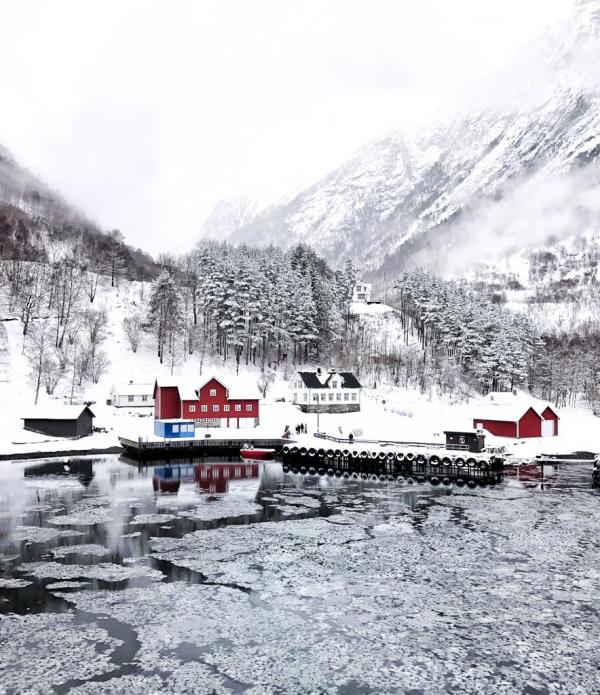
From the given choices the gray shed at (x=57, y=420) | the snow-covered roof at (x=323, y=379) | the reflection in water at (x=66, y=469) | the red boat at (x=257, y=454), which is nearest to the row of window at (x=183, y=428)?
the red boat at (x=257, y=454)

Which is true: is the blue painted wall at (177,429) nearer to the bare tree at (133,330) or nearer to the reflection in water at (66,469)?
the reflection in water at (66,469)

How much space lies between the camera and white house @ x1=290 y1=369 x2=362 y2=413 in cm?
9062

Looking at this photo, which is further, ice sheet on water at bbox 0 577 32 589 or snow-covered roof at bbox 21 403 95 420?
snow-covered roof at bbox 21 403 95 420

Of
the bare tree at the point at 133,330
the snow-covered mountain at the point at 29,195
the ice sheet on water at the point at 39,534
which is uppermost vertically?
the snow-covered mountain at the point at 29,195

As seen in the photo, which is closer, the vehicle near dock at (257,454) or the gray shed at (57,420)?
the vehicle near dock at (257,454)

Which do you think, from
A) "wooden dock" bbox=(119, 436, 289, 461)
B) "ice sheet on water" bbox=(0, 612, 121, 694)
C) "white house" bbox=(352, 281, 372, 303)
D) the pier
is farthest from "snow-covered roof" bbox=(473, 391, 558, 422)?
"white house" bbox=(352, 281, 372, 303)

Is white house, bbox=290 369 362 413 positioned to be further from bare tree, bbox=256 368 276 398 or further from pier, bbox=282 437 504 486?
pier, bbox=282 437 504 486

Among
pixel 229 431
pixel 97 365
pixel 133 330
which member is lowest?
pixel 229 431

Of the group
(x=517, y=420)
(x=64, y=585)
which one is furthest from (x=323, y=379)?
(x=64, y=585)

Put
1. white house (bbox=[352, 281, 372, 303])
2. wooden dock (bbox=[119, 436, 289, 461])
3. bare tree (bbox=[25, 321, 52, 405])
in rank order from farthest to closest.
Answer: white house (bbox=[352, 281, 372, 303]) → bare tree (bbox=[25, 321, 52, 405]) → wooden dock (bbox=[119, 436, 289, 461])

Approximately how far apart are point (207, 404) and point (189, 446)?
36.5 feet

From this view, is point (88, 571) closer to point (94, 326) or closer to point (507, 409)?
point (507, 409)

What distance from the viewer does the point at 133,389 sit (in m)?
86.8

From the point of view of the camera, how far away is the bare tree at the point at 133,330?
329 feet
